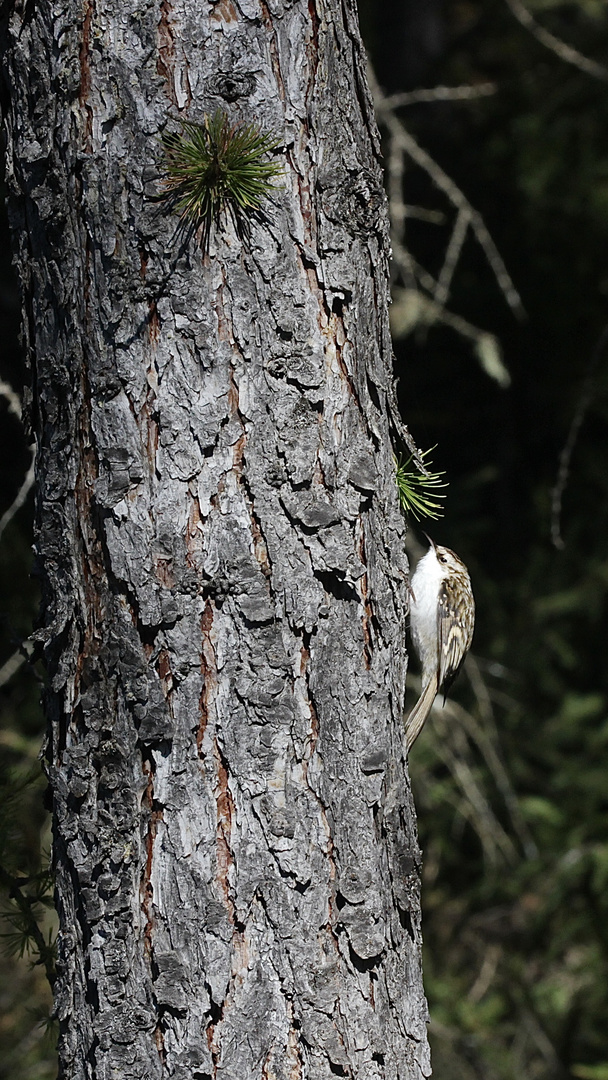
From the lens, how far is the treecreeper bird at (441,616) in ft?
11.2

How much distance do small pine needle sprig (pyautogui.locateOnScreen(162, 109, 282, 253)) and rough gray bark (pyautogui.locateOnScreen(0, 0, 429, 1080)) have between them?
39 mm

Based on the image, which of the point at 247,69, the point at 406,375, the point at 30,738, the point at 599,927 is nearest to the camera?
the point at 247,69

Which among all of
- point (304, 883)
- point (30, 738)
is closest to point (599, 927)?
point (30, 738)

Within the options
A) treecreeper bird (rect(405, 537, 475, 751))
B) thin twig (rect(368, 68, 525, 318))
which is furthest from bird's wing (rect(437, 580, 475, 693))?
thin twig (rect(368, 68, 525, 318))

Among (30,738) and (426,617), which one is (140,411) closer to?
(426,617)

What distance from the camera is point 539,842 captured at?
5.14m

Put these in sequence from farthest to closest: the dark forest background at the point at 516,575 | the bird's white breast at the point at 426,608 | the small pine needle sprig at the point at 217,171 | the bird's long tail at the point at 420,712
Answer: the dark forest background at the point at 516,575 < the bird's white breast at the point at 426,608 < the bird's long tail at the point at 420,712 < the small pine needle sprig at the point at 217,171

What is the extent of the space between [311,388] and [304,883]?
881 millimetres

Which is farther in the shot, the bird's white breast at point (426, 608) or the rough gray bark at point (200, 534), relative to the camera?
the bird's white breast at point (426, 608)

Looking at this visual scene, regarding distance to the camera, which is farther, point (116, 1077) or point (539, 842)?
point (539, 842)

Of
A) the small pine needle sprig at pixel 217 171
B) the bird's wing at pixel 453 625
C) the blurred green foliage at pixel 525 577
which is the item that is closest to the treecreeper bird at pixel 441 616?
the bird's wing at pixel 453 625

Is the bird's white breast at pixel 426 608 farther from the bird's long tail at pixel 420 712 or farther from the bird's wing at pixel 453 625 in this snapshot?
the bird's long tail at pixel 420 712

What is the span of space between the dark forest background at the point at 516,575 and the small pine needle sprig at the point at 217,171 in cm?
293

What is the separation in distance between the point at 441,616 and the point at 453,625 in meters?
0.06
